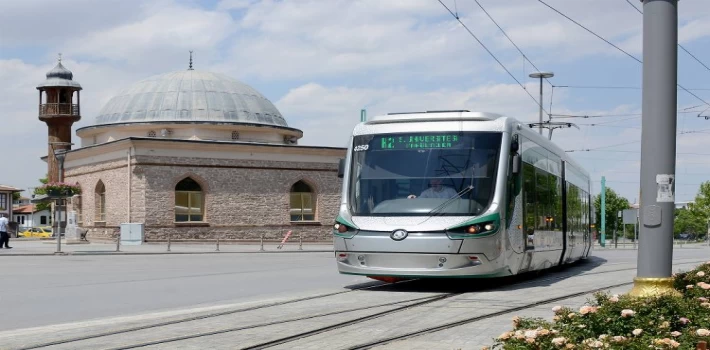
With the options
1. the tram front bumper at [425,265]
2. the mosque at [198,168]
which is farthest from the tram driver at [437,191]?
the mosque at [198,168]

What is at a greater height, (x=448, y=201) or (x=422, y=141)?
(x=422, y=141)

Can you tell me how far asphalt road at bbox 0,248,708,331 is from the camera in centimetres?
1270

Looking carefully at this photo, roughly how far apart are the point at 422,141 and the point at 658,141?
6246 mm

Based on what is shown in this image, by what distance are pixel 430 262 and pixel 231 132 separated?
137ft

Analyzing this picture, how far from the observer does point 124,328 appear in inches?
391

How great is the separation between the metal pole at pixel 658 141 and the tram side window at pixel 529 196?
700cm

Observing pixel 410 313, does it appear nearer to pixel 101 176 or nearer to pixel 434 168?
pixel 434 168

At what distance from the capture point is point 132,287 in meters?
17.2

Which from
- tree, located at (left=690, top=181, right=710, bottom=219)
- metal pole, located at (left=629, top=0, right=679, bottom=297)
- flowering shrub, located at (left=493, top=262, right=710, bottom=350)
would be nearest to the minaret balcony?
metal pole, located at (left=629, top=0, right=679, bottom=297)

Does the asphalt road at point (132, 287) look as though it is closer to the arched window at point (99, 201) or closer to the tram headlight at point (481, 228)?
the tram headlight at point (481, 228)

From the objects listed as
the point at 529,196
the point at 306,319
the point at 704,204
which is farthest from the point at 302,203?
the point at 704,204

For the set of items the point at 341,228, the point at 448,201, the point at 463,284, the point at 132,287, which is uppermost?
the point at 448,201

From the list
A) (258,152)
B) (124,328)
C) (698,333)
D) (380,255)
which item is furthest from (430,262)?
(258,152)

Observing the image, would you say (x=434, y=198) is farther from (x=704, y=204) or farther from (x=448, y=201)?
(x=704, y=204)
